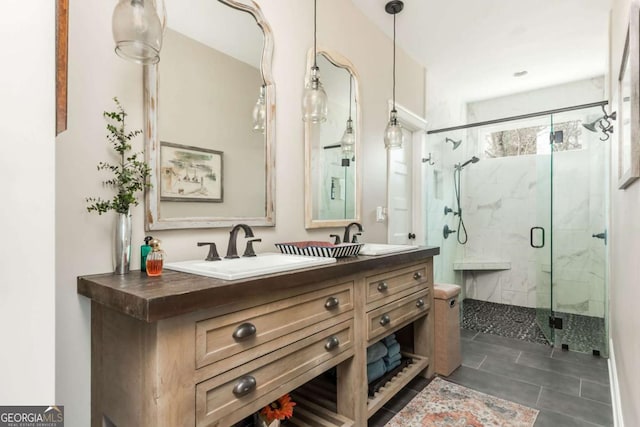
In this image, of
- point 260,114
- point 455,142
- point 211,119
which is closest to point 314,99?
point 260,114

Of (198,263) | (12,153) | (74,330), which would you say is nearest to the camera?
(12,153)

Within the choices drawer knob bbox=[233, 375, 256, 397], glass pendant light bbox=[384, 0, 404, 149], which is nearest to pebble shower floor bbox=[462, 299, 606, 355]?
glass pendant light bbox=[384, 0, 404, 149]

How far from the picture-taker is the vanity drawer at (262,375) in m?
1.06

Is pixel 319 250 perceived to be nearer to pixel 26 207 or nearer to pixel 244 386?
pixel 244 386

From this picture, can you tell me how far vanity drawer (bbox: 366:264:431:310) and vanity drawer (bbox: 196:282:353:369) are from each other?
29cm

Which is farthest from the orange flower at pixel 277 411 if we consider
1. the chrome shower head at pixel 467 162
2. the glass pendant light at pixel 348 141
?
the chrome shower head at pixel 467 162

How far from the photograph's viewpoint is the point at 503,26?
2867 millimetres

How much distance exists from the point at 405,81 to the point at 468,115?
2.04m

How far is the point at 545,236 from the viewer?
3.34m

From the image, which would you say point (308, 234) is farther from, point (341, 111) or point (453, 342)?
point (453, 342)

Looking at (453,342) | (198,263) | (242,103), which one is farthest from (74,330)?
(453,342)

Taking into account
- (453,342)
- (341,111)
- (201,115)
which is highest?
(341,111)

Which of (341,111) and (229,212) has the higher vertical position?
(341,111)

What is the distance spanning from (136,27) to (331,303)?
1252 millimetres
